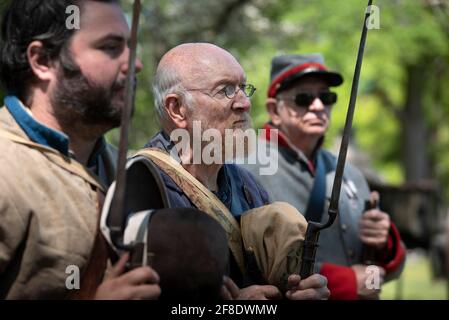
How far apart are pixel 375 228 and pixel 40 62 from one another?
→ 98.0 inches

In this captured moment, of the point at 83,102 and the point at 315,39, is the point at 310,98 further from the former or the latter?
the point at 315,39

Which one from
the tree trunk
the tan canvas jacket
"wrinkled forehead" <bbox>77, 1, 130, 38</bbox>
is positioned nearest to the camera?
the tan canvas jacket

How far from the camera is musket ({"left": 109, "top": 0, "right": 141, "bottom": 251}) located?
84.2 inches

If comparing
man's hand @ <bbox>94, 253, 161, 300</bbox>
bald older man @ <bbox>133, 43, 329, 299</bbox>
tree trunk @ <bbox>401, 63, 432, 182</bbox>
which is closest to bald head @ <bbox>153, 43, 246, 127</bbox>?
bald older man @ <bbox>133, 43, 329, 299</bbox>

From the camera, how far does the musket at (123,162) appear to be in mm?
2139

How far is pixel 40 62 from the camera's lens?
2.59 m

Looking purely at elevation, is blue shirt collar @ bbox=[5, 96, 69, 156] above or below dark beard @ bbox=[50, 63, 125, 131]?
below

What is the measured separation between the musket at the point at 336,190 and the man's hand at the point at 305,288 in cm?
3

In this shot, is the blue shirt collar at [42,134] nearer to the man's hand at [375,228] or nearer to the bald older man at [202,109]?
the bald older man at [202,109]

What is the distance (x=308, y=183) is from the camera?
190 inches

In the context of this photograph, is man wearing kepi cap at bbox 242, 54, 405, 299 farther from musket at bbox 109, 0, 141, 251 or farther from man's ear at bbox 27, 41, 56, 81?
musket at bbox 109, 0, 141, 251

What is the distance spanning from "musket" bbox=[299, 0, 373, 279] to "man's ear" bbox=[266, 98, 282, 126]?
2395 millimetres
